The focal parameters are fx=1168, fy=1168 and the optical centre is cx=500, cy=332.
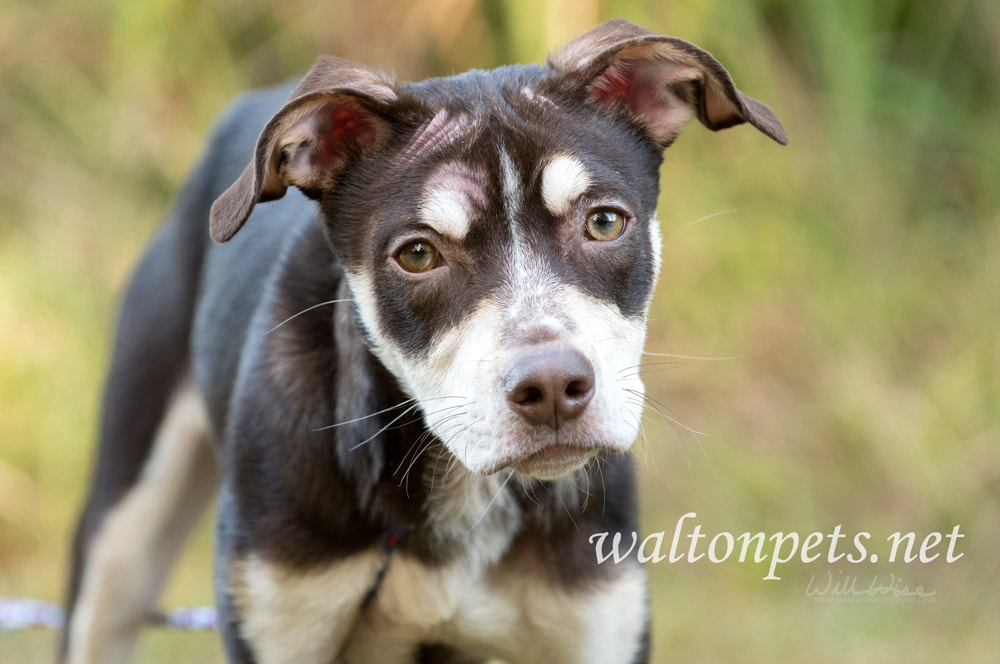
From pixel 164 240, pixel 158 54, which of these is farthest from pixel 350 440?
pixel 158 54

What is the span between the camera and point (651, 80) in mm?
2975

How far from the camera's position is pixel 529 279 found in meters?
2.51

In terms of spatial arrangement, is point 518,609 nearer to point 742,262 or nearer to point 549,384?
point 549,384

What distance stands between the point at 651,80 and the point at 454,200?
0.71 meters

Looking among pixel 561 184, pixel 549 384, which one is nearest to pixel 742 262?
pixel 561 184

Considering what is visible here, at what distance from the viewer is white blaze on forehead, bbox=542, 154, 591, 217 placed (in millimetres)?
2590

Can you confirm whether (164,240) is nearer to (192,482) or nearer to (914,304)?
(192,482)

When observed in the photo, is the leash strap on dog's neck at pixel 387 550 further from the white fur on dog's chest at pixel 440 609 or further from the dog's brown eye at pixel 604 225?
the dog's brown eye at pixel 604 225

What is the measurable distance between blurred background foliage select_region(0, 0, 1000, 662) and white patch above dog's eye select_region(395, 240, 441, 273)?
2.95 metres

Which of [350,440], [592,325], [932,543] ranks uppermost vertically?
[592,325]

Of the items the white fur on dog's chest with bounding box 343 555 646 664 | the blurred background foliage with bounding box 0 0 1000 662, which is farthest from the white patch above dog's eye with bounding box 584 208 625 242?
the blurred background foliage with bounding box 0 0 1000 662

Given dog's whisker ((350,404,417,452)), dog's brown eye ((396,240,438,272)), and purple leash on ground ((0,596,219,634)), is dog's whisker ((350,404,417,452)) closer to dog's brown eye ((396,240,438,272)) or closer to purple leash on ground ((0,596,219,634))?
dog's brown eye ((396,240,438,272))

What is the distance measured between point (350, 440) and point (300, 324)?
383 millimetres

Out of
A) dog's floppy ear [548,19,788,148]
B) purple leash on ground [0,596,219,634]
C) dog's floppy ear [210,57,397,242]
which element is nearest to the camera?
dog's floppy ear [210,57,397,242]
